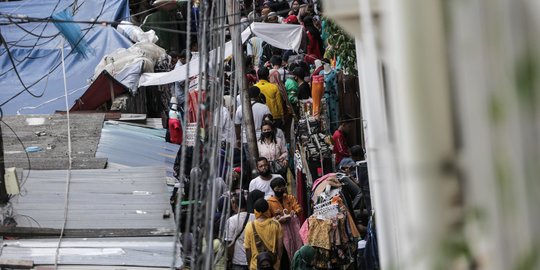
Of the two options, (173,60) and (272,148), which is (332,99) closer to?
(272,148)

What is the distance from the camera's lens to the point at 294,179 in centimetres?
1536

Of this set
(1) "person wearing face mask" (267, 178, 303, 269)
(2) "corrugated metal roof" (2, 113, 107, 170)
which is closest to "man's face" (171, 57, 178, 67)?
(2) "corrugated metal roof" (2, 113, 107, 170)

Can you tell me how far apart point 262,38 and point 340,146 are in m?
3.89

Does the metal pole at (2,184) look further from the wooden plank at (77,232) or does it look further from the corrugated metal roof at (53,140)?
the corrugated metal roof at (53,140)

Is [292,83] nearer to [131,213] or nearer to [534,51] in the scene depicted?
[131,213]

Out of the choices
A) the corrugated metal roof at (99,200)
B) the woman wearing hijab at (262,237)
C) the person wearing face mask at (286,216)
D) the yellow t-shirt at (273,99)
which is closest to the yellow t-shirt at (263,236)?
the woman wearing hijab at (262,237)

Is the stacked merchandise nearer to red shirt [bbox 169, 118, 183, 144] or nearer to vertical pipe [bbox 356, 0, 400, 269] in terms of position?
red shirt [bbox 169, 118, 183, 144]

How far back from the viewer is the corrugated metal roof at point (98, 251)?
986 centimetres

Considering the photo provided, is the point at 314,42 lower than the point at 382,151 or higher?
higher

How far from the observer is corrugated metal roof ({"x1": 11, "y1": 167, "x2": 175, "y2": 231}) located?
35.3ft

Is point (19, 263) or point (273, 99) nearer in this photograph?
point (19, 263)

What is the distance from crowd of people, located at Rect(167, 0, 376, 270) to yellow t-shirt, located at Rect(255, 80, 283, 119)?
0.05ft

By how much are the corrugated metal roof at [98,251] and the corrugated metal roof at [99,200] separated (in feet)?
0.99

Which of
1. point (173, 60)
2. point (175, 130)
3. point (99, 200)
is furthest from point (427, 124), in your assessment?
point (173, 60)
